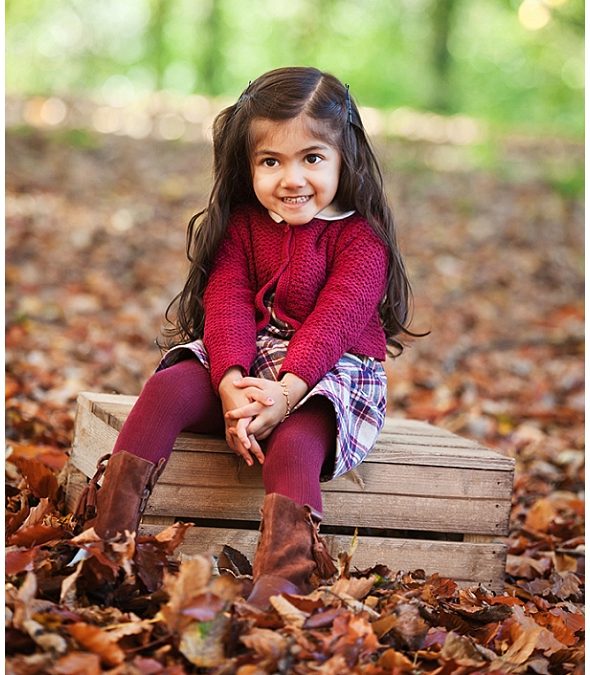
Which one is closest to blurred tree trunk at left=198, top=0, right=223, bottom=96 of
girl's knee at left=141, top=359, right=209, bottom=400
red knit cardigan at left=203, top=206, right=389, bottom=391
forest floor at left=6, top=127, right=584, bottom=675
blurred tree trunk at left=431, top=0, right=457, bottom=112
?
blurred tree trunk at left=431, top=0, right=457, bottom=112

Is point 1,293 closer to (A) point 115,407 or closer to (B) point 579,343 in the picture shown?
(A) point 115,407

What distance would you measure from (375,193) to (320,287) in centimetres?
29

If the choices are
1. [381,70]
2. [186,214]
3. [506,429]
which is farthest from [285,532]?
[381,70]

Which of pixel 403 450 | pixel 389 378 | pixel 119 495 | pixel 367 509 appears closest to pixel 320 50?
pixel 389 378

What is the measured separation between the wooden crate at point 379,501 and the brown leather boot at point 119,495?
24cm

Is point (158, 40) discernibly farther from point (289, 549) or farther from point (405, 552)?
point (289, 549)

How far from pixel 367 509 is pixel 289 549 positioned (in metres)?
0.52

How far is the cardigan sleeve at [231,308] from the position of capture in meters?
2.26

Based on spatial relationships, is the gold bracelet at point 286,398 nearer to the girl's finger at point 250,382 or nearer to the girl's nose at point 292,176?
the girl's finger at point 250,382

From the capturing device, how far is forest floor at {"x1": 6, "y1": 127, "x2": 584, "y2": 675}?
1.62 meters

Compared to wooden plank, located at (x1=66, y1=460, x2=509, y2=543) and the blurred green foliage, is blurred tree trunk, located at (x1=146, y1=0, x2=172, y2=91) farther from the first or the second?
wooden plank, located at (x1=66, y1=460, x2=509, y2=543)

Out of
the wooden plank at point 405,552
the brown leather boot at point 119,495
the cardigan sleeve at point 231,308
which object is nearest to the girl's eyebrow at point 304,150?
the cardigan sleeve at point 231,308

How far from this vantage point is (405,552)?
2.40 m

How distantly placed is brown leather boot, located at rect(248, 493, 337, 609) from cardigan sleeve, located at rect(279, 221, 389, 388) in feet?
1.13
